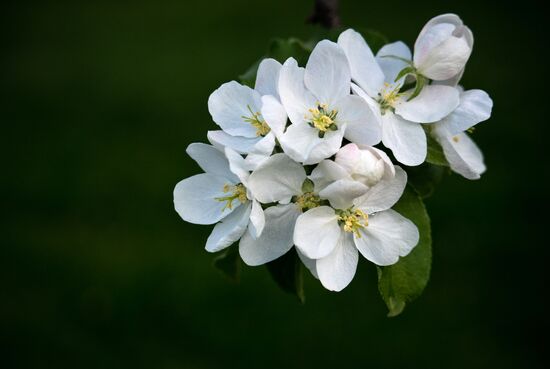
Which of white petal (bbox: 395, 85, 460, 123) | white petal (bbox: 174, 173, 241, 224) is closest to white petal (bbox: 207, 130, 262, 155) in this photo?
white petal (bbox: 174, 173, 241, 224)

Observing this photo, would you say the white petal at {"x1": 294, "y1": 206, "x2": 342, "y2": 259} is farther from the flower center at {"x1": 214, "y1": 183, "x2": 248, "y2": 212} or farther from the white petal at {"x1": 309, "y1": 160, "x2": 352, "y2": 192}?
the flower center at {"x1": 214, "y1": 183, "x2": 248, "y2": 212}

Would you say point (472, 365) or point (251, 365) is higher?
point (251, 365)

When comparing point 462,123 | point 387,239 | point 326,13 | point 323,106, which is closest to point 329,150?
point 323,106

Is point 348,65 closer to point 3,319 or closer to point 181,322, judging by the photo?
point 181,322

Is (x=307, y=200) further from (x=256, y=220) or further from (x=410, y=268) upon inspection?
(x=410, y=268)

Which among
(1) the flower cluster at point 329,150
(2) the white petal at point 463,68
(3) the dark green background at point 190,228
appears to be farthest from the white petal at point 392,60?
(3) the dark green background at point 190,228

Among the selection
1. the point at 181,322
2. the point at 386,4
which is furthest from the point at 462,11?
the point at 181,322

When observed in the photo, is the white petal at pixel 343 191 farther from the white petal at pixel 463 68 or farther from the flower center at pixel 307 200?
the white petal at pixel 463 68
